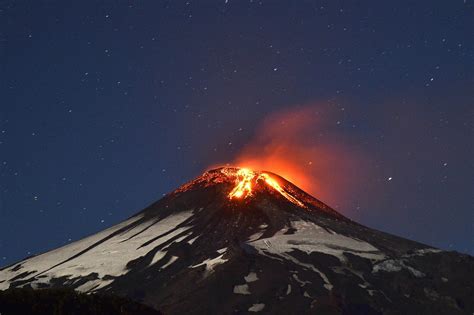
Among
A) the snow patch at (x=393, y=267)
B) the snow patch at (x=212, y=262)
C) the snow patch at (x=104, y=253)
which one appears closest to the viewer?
the snow patch at (x=212, y=262)

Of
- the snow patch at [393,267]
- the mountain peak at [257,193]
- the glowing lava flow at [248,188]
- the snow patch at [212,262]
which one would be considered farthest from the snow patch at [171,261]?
the glowing lava flow at [248,188]

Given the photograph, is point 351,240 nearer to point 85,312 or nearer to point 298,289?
point 298,289

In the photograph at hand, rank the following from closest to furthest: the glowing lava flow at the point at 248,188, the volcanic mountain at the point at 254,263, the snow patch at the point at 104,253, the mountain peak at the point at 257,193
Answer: the volcanic mountain at the point at 254,263 → the snow patch at the point at 104,253 → the mountain peak at the point at 257,193 → the glowing lava flow at the point at 248,188

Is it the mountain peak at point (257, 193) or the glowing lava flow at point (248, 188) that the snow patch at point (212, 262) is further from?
the glowing lava flow at point (248, 188)

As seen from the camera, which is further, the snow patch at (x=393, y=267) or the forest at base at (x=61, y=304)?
the snow patch at (x=393, y=267)

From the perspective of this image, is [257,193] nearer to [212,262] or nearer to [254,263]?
[212,262]

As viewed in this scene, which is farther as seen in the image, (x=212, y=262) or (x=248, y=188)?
(x=248, y=188)

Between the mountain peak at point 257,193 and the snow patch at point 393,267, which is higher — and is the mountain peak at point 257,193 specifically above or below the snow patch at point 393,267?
above

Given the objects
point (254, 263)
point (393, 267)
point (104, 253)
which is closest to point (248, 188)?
point (104, 253)
